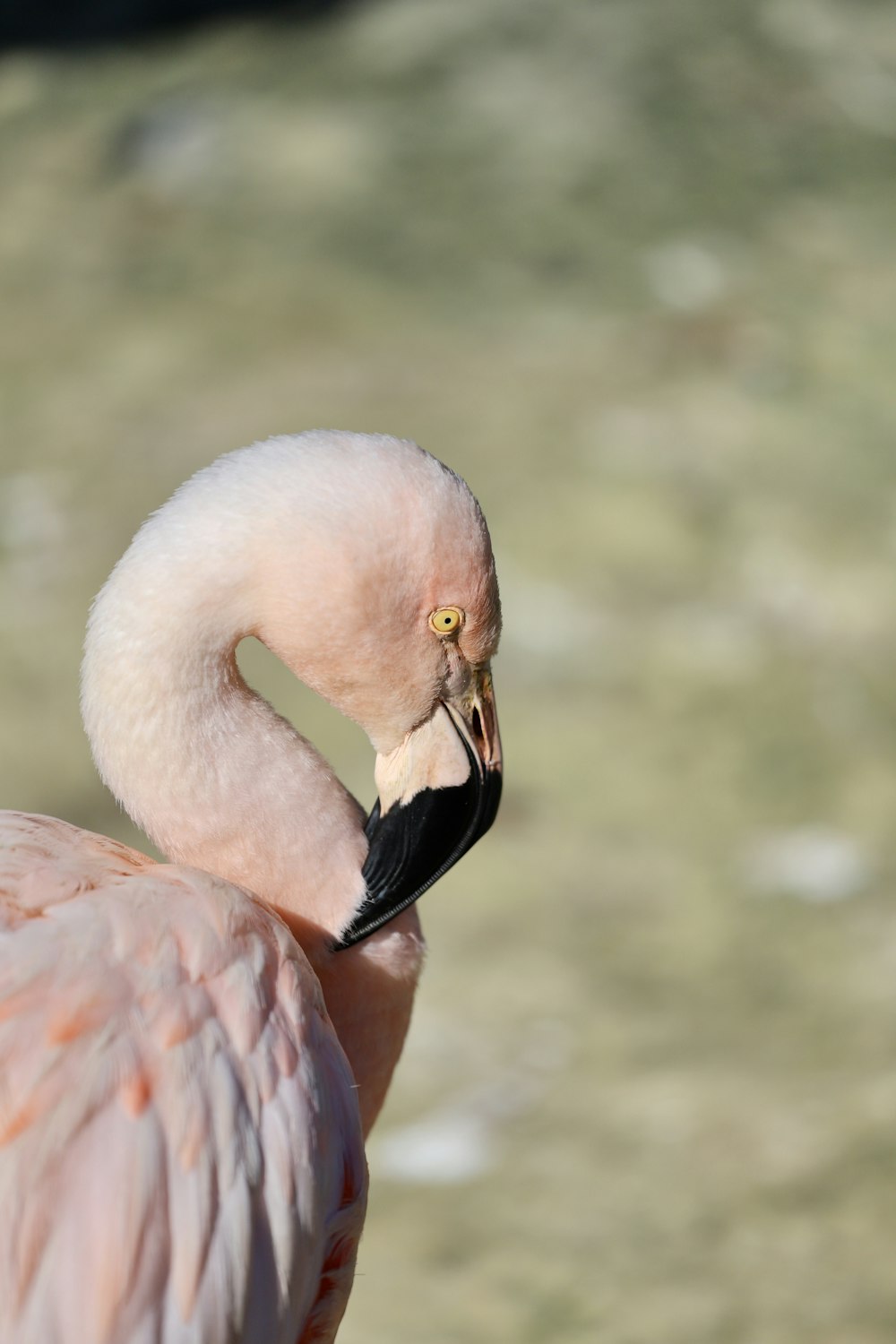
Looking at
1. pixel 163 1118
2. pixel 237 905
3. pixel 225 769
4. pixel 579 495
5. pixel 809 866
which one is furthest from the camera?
pixel 579 495

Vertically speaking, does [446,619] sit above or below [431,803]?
above

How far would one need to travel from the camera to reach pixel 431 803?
7.23 feet

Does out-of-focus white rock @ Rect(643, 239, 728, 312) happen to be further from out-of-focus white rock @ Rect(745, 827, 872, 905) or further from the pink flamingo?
the pink flamingo

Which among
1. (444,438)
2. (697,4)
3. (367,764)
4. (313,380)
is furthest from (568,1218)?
(697,4)

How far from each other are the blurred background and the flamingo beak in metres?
1.57

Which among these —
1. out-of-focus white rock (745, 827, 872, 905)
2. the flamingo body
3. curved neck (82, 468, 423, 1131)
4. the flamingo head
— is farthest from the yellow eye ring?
out-of-focus white rock (745, 827, 872, 905)

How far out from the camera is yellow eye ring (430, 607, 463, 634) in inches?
82.1

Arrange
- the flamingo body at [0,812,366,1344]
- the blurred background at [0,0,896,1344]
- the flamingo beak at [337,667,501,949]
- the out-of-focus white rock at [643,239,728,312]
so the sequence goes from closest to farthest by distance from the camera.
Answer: the flamingo body at [0,812,366,1344] → the flamingo beak at [337,667,501,949] → the blurred background at [0,0,896,1344] → the out-of-focus white rock at [643,239,728,312]

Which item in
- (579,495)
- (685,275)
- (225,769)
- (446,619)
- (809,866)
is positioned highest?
(446,619)

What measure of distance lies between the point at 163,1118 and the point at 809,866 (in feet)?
10.1

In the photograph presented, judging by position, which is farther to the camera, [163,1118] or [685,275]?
[685,275]

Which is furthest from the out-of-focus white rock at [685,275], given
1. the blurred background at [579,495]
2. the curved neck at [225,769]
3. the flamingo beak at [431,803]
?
the curved neck at [225,769]

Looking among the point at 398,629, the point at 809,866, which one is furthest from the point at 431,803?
the point at 809,866

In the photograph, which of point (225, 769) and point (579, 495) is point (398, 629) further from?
point (579, 495)
